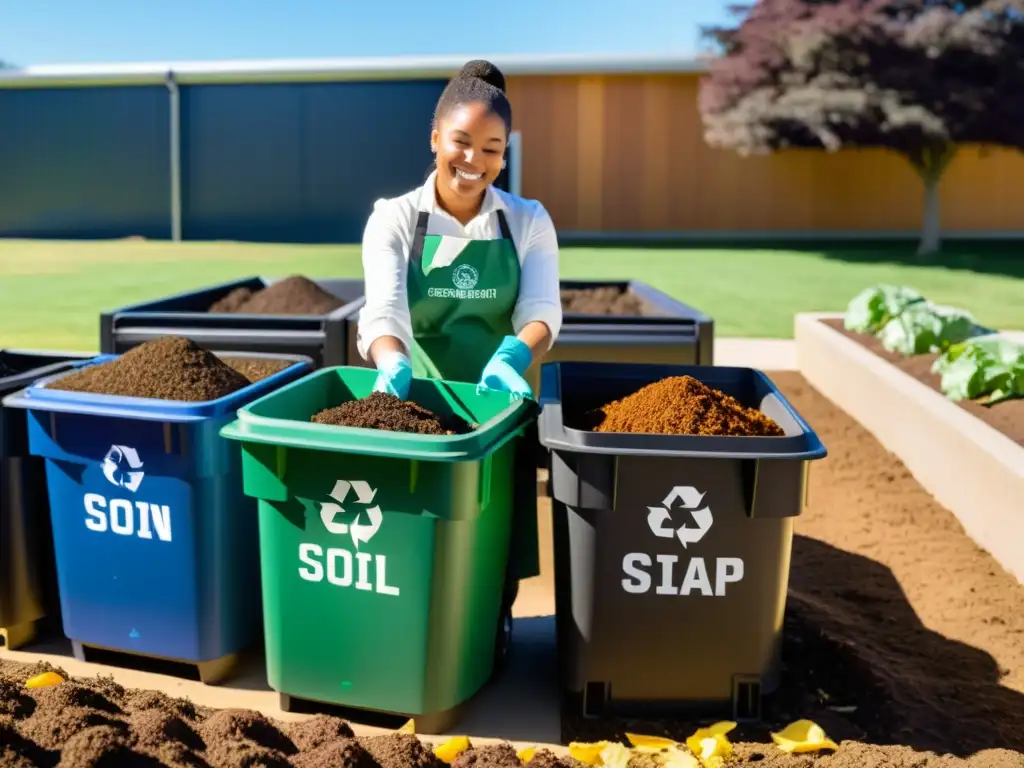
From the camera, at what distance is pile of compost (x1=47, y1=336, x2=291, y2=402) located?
10.7 feet

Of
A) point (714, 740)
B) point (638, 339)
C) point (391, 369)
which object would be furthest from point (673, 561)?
point (638, 339)

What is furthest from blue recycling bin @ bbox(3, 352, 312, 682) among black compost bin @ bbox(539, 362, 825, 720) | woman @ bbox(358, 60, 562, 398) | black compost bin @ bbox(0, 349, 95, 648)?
black compost bin @ bbox(539, 362, 825, 720)

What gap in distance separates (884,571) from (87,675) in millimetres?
3299

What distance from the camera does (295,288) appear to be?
6535mm

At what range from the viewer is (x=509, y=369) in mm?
3295

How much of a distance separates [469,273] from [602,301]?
3.73m

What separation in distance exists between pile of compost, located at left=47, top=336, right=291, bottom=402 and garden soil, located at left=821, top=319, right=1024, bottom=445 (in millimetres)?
3720

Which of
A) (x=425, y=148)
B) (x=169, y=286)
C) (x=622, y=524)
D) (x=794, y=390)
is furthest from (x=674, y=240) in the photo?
(x=622, y=524)

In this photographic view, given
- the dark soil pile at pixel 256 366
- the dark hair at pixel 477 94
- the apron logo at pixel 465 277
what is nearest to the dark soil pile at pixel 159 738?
the dark soil pile at pixel 256 366

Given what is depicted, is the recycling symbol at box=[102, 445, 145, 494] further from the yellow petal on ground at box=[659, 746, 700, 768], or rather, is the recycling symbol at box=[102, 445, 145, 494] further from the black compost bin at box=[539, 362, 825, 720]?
the yellow petal on ground at box=[659, 746, 700, 768]

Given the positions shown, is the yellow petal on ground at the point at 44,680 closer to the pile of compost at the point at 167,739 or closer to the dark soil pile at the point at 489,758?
the pile of compost at the point at 167,739

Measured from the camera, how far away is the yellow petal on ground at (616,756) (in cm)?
285

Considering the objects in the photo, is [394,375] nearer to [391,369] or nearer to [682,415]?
[391,369]

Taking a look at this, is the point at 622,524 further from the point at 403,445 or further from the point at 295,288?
the point at 295,288
